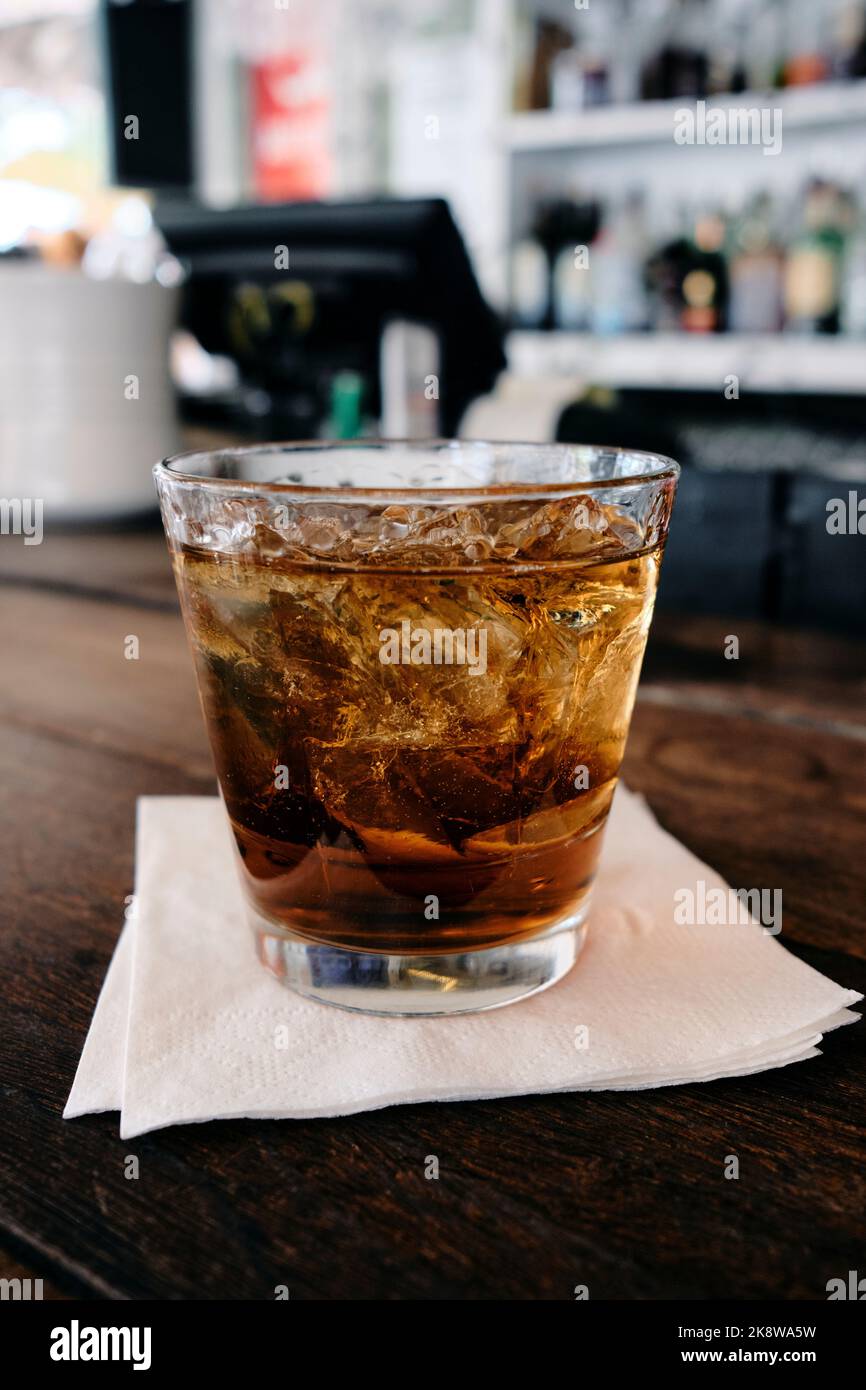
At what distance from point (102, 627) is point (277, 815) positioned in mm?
792

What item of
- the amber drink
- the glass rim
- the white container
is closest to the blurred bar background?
the white container

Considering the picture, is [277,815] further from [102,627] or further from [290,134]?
[290,134]

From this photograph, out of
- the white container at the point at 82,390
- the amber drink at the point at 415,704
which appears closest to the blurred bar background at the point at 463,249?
the white container at the point at 82,390

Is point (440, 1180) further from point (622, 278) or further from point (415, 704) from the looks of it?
point (622, 278)

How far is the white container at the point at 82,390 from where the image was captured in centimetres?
159

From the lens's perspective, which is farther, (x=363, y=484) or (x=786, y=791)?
(x=786, y=791)

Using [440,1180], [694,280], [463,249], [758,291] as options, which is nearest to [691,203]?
[694,280]

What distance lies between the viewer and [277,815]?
1.45 ft

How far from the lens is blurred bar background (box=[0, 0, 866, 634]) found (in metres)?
1.49

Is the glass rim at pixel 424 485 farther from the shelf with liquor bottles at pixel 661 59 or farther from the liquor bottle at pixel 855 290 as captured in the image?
the shelf with liquor bottles at pixel 661 59

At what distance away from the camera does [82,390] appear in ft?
5.38

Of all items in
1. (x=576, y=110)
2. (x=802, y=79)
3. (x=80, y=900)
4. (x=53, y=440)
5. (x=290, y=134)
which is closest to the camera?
(x=80, y=900)
